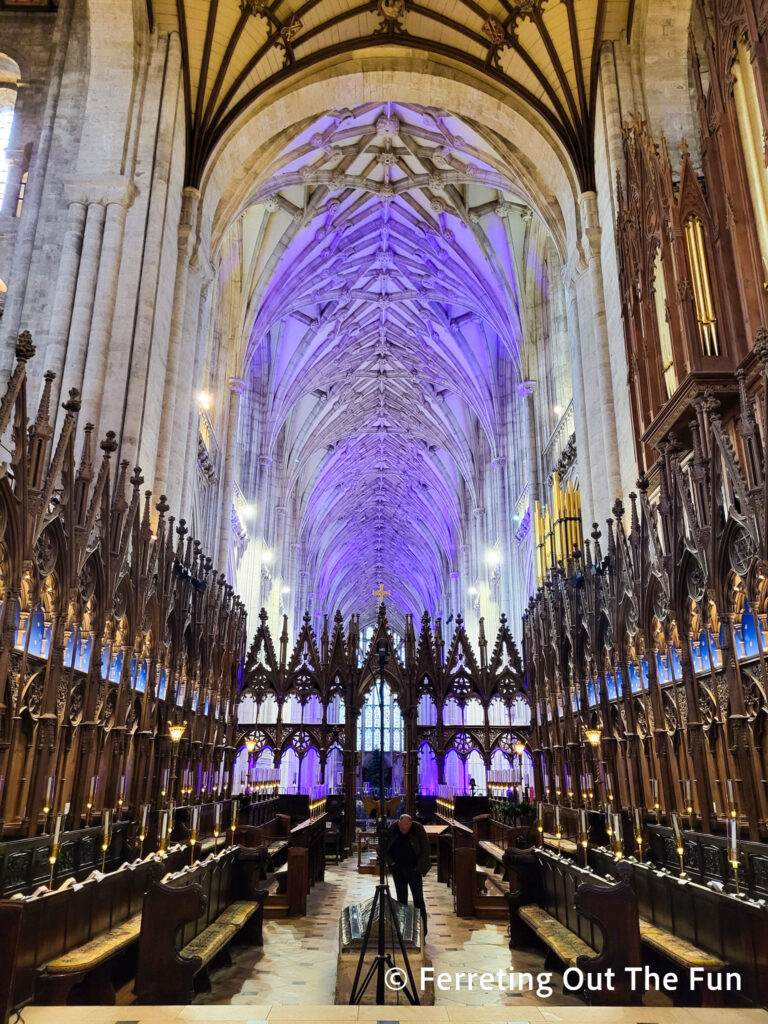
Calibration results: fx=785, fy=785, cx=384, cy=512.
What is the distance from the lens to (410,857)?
8891 mm

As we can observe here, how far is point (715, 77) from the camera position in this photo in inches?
405

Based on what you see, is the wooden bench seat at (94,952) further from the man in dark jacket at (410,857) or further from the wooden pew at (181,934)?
the man in dark jacket at (410,857)

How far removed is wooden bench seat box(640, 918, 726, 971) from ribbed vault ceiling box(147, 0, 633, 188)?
14620 millimetres

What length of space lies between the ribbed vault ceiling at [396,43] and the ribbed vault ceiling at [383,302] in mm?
2554

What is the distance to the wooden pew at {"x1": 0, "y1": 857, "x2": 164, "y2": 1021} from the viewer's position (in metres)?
4.41

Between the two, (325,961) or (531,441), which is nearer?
(325,961)

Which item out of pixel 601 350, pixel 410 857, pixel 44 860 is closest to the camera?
pixel 44 860

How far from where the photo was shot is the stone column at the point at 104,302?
12.8m

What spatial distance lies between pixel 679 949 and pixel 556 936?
155 centimetres

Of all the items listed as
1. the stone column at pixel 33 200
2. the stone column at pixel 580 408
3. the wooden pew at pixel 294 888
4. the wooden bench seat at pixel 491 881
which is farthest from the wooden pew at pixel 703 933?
the stone column at pixel 33 200

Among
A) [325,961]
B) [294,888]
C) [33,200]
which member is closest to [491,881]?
[294,888]

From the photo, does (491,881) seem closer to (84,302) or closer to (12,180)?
(84,302)

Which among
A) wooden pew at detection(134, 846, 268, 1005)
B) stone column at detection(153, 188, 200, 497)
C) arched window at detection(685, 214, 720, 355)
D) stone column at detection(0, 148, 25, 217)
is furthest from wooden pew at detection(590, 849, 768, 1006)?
stone column at detection(0, 148, 25, 217)

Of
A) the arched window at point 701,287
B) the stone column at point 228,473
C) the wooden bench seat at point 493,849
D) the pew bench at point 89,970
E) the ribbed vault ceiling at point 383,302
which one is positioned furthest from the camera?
the stone column at point 228,473
